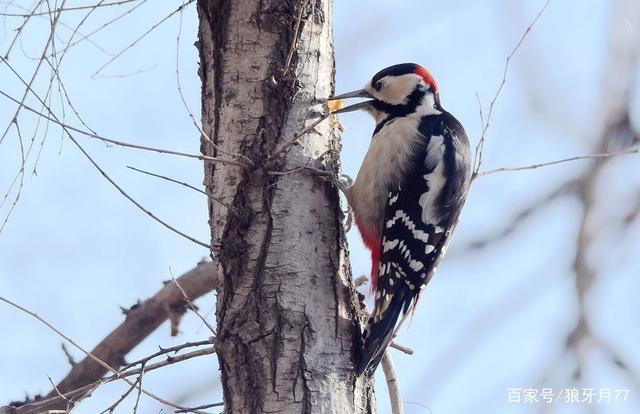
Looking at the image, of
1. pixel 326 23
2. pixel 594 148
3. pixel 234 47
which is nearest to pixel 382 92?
pixel 326 23

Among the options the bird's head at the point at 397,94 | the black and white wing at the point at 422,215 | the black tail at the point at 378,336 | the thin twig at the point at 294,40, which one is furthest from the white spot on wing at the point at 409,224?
the thin twig at the point at 294,40

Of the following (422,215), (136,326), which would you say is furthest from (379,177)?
(136,326)

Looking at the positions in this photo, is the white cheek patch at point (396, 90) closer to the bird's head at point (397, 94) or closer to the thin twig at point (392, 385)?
the bird's head at point (397, 94)

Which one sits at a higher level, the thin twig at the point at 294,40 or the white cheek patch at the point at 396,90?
the white cheek patch at the point at 396,90

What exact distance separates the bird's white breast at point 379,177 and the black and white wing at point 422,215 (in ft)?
0.11

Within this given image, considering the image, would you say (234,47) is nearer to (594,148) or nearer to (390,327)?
(390,327)

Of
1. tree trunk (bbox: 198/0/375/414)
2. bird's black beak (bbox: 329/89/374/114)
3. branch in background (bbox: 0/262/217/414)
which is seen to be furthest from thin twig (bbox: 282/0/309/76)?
branch in background (bbox: 0/262/217/414)

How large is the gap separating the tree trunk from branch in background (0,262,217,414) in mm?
796

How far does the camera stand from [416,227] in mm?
3244

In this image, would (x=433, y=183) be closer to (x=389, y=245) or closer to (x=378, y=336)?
(x=389, y=245)

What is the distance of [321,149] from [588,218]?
1.50m

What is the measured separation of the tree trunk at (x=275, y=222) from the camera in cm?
254

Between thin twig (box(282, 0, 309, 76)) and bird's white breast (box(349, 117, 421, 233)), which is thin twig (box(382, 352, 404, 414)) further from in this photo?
thin twig (box(282, 0, 309, 76))

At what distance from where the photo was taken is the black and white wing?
10.3ft
